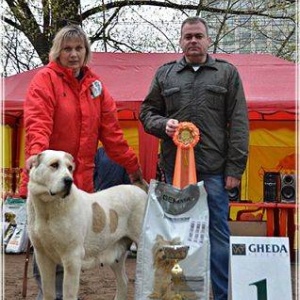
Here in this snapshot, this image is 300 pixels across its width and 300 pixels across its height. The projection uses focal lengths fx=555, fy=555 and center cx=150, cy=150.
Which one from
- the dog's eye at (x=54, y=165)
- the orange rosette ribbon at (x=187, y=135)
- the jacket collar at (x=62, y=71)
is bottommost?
the dog's eye at (x=54, y=165)

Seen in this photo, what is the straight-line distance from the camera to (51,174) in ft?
10.6

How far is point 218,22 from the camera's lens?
13469 millimetres

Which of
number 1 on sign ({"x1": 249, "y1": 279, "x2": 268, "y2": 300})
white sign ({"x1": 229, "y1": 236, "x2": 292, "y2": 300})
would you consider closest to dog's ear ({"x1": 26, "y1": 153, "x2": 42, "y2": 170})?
white sign ({"x1": 229, "y1": 236, "x2": 292, "y2": 300})

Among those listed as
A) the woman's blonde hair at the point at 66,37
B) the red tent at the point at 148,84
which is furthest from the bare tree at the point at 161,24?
the woman's blonde hair at the point at 66,37

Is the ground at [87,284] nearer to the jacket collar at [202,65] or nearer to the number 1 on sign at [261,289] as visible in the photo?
the number 1 on sign at [261,289]

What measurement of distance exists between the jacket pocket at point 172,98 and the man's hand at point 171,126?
0.63 ft

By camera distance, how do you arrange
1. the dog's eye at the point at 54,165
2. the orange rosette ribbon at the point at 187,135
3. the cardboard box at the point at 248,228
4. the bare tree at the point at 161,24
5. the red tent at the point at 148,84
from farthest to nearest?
the bare tree at the point at 161,24, the red tent at the point at 148,84, the cardboard box at the point at 248,228, the orange rosette ribbon at the point at 187,135, the dog's eye at the point at 54,165

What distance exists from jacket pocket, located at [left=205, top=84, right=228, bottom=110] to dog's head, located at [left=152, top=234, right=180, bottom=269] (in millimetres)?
923

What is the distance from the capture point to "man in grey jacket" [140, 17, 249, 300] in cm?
357

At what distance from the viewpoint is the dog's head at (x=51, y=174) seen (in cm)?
321

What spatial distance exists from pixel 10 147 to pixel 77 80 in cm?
679

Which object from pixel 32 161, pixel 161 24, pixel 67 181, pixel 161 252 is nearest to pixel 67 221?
pixel 67 181

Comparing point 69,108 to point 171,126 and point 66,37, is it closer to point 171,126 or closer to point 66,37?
point 66,37

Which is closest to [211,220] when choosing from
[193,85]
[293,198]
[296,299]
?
[193,85]
